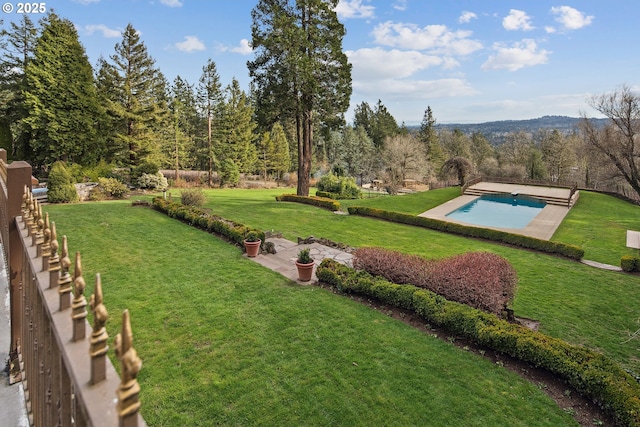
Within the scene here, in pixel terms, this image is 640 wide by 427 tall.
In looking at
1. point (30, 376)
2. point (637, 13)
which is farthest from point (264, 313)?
point (637, 13)

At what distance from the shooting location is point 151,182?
21031 millimetres

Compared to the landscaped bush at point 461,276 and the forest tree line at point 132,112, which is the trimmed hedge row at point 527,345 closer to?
the landscaped bush at point 461,276

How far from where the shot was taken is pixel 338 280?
22.5 feet

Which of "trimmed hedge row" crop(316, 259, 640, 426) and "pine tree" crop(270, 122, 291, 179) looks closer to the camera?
"trimmed hedge row" crop(316, 259, 640, 426)

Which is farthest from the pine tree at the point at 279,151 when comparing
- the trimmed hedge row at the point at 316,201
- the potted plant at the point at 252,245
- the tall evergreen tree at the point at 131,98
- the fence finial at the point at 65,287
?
the fence finial at the point at 65,287

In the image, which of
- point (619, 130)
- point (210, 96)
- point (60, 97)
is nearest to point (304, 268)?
point (60, 97)

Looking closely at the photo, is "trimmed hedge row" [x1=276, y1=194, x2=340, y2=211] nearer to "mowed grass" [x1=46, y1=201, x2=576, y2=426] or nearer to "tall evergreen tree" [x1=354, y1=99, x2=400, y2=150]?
"mowed grass" [x1=46, y1=201, x2=576, y2=426]

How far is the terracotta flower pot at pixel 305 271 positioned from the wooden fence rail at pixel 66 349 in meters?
4.92

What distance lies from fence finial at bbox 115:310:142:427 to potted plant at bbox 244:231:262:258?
7685mm

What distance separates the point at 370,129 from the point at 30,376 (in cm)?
6040

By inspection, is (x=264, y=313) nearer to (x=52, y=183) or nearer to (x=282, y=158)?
(x=52, y=183)

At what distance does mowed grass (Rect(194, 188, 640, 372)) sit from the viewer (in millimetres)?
5984

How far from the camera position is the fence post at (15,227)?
9.46ft

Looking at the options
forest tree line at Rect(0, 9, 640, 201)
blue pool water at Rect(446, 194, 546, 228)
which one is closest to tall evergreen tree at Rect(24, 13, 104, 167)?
forest tree line at Rect(0, 9, 640, 201)
